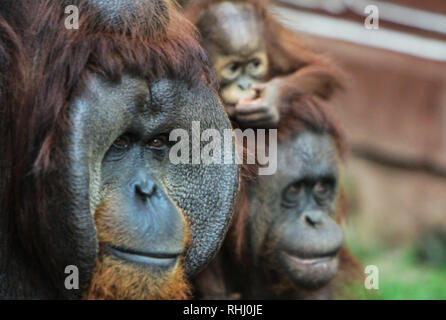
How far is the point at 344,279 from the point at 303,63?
40.0 inches

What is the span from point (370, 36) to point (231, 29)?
9.04ft

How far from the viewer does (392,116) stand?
19.5 feet

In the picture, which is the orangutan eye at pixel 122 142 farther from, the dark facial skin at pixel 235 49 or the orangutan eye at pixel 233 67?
the orangutan eye at pixel 233 67

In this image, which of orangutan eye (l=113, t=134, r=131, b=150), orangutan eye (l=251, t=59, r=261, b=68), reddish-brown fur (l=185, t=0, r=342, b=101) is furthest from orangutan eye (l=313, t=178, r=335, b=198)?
orangutan eye (l=113, t=134, r=131, b=150)

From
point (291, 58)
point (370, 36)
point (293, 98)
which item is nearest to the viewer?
point (293, 98)

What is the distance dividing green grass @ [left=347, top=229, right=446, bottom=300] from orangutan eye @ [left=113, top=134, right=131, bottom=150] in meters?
1.61

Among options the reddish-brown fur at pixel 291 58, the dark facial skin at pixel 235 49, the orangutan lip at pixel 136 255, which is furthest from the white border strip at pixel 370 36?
the orangutan lip at pixel 136 255

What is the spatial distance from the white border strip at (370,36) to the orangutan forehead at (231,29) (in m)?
2.23

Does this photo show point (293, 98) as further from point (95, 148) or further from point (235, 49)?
point (95, 148)

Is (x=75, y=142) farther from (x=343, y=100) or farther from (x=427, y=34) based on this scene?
(x=427, y=34)

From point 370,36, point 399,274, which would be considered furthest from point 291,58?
point 370,36

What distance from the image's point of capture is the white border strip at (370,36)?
5.81 metres
